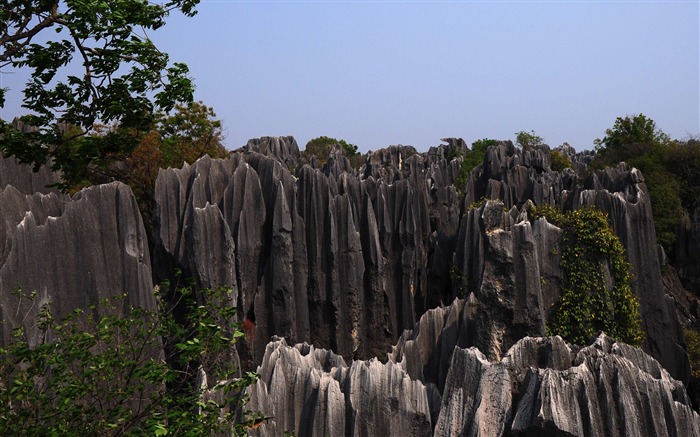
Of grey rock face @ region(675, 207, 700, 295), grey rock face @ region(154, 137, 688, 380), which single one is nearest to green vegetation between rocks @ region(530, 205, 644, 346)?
grey rock face @ region(154, 137, 688, 380)

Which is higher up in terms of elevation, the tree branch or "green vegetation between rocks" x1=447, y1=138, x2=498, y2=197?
"green vegetation between rocks" x1=447, y1=138, x2=498, y2=197

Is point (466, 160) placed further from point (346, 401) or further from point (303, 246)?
point (346, 401)

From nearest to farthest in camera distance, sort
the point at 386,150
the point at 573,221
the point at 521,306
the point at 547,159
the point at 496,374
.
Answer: the point at 496,374 < the point at 521,306 < the point at 573,221 < the point at 547,159 < the point at 386,150

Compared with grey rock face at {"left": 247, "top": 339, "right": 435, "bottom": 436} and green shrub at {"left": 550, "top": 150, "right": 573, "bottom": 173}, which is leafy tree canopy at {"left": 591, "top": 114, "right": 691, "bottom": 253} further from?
Result: grey rock face at {"left": 247, "top": 339, "right": 435, "bottom": 436}

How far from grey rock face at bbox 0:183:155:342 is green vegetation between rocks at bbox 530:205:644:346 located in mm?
11777

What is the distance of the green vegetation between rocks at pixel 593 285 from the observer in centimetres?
1983

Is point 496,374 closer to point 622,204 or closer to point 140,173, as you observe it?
point 622,204

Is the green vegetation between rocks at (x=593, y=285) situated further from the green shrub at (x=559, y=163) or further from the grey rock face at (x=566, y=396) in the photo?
the green shrub at (x=559, y=163)

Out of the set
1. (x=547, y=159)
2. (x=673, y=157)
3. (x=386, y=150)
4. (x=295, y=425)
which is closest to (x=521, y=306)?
(x=295, y=425)

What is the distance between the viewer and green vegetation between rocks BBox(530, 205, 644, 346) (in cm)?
1983

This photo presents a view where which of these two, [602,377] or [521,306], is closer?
[602,377]

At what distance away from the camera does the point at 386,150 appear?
71.2m

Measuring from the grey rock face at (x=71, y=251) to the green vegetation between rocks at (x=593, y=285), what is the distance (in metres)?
11.8

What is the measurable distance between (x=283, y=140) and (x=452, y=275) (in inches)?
1518
